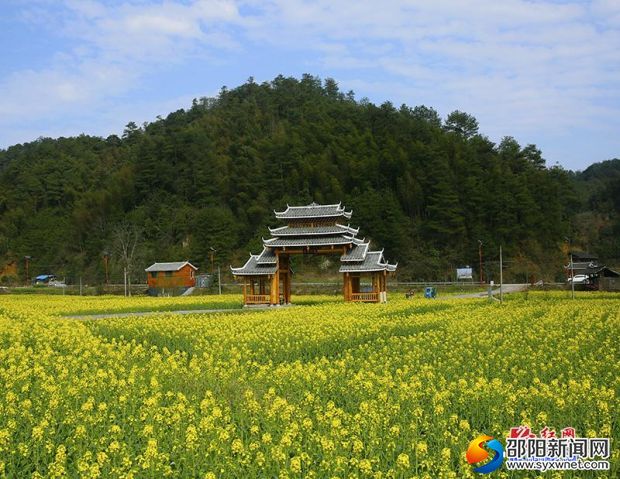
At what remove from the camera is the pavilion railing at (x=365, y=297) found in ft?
123

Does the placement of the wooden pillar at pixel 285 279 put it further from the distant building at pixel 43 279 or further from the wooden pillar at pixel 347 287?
the distant building at pixel 43 279

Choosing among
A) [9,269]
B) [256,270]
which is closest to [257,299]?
[256,270]

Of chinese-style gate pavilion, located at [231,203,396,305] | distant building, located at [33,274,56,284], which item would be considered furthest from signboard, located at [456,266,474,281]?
distant building, located at [33,274,56,284]

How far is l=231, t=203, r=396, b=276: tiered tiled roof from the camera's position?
38.0 metres

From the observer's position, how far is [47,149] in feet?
369

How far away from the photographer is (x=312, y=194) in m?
81.1

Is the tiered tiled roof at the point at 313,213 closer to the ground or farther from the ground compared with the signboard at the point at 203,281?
farther from the ground

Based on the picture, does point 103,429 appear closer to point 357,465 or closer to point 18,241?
point 357,465

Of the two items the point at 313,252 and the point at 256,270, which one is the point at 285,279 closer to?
the point at 256,270

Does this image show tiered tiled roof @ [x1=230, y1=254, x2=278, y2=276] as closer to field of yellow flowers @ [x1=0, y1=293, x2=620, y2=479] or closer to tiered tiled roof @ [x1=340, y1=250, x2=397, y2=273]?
tiered tiled roof @ [x1=340, y1=250, x2=397, y2=273]

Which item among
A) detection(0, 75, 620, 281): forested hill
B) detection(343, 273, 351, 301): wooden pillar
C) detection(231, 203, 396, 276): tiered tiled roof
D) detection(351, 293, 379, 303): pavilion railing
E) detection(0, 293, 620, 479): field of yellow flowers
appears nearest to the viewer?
detection(0, 293, 620, 479): field of yellow flowers

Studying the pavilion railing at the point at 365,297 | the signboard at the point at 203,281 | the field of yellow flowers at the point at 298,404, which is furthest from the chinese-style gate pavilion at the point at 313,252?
the signboard at the point at 203,281

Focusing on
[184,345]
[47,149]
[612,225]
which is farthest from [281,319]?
[47,149]

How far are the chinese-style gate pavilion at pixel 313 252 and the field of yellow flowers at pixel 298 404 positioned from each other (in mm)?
20289
